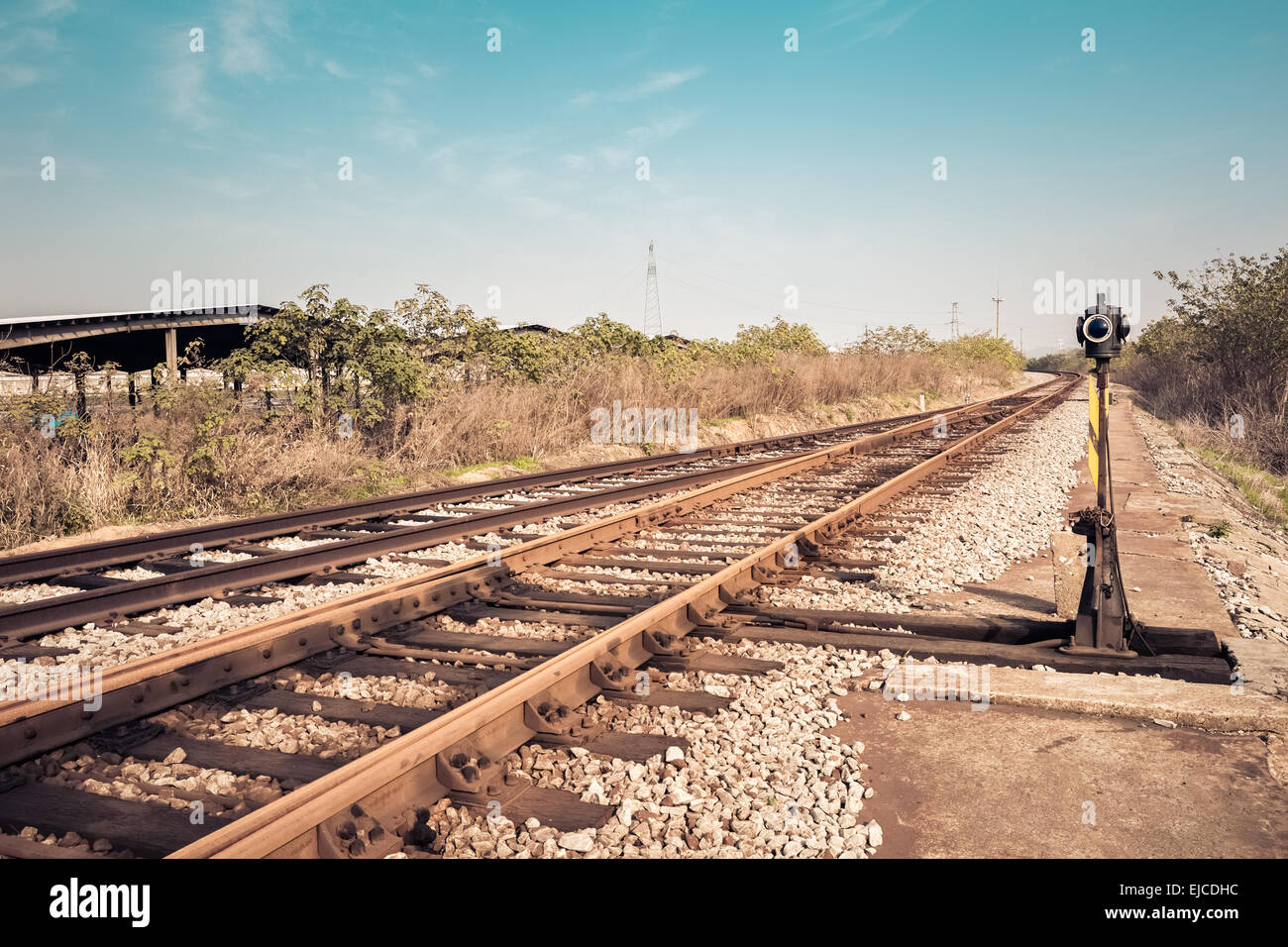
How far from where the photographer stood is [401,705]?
13.0ft

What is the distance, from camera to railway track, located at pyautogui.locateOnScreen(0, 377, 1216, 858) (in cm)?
287

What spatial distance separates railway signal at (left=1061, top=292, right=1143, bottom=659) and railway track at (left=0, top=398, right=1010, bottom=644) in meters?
4.93

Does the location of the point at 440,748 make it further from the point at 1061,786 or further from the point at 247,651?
the point at 1061,786

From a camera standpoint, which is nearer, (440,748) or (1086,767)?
(440,748)

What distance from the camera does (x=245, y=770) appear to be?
3281 millimetres

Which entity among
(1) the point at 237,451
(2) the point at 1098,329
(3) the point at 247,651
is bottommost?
(3) the point at 247,651

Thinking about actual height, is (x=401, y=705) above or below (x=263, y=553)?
below

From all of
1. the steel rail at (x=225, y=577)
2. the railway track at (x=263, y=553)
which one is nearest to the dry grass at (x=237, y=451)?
the railway track at (x=263, y=553)

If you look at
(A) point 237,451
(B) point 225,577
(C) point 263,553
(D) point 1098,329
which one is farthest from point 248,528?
(D) point 1098,329

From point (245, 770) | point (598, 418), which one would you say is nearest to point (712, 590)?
point (245, 770)

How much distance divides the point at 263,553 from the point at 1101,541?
682 cm

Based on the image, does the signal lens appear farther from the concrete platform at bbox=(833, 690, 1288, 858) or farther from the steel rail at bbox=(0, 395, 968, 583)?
the steel rail at bbox=(0, 395, 968, 583)

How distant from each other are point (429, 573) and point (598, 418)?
1292 cm
